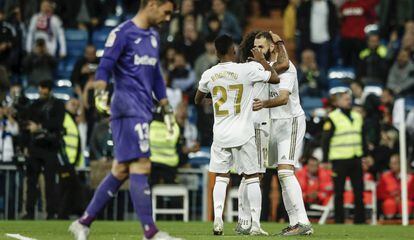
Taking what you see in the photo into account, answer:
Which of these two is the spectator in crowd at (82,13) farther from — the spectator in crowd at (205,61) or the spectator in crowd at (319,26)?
the spectator in crowd at (319,26)

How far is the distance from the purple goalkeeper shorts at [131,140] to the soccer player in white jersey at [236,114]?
290cm

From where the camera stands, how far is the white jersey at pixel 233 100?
14.0m

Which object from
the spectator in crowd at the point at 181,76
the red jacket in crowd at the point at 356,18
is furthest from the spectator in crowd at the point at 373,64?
the spectator in crowd at the point at 181,76

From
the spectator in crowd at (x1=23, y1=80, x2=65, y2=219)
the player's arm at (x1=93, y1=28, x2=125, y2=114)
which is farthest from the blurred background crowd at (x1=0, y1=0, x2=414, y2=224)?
the player's arm at (x1=93, y1=28, x2=125, y2=114)

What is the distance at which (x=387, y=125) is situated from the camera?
81.0 feet

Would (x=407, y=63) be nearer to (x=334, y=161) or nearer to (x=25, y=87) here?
(x=334, y=161)

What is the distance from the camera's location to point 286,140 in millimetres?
14430

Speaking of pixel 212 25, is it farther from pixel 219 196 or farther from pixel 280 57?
pixel 219 196

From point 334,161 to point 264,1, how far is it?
9.06 m

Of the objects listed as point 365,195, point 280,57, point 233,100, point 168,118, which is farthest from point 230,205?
point 168,118

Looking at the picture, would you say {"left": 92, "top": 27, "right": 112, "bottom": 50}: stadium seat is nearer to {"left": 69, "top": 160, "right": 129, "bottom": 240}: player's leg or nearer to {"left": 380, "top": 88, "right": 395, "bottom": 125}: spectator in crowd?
{"left": 380, "top": 88, "right": 395, "bottom": 125}: spectator in crowd

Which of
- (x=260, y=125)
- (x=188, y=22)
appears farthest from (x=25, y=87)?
(x=260, y=125)

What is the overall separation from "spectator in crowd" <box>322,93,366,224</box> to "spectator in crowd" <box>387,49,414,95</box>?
498 cm

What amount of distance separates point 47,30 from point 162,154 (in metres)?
5.84
